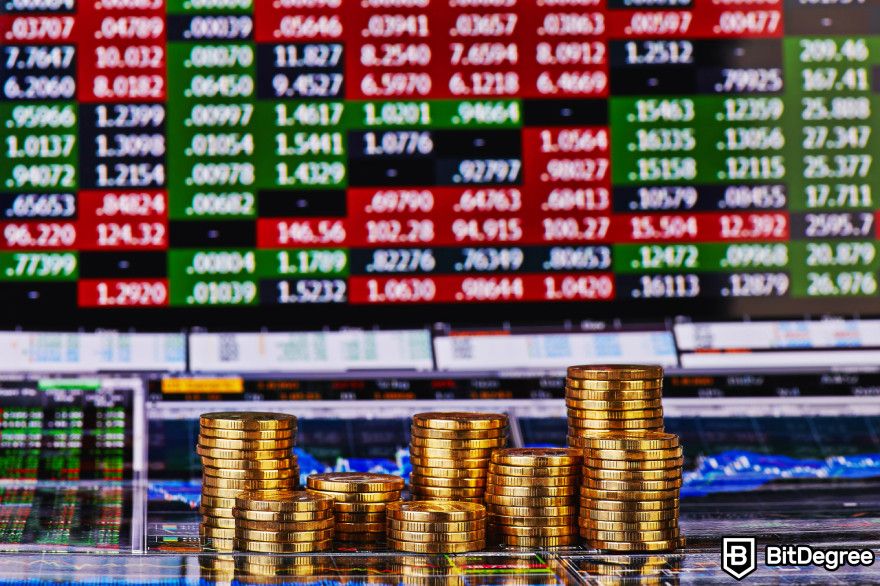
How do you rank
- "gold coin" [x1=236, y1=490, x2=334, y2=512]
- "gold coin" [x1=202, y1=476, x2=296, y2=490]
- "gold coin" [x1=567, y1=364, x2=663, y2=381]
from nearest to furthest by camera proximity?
"gold coin" [x1=236, y1=490, x2=334, y2=512] < "gold coin" [x1=202, y1=476, x2=296, y2=490] < "gold coin" [x1=567, y1=364, x2=663, y2=381]

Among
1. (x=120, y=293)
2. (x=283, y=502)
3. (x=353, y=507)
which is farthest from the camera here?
(x=120, y=293)

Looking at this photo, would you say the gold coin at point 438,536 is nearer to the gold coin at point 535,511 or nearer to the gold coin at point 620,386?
the gold coin at point 535,511

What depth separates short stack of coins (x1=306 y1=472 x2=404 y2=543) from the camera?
4727mm

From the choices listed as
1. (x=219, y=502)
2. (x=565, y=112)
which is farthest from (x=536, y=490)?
(x=565, y=112)

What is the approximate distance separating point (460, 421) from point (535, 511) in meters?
0.51

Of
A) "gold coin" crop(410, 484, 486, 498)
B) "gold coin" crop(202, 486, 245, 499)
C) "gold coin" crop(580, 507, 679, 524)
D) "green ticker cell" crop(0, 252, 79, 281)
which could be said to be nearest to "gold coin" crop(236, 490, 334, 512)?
"gold coin" crop(202, 486, 245, 499)

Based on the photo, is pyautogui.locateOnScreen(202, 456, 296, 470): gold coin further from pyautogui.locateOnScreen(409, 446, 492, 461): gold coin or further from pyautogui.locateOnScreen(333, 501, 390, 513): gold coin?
pyautogui.locateOnScreen(409, 446, 492, 461): gold coin

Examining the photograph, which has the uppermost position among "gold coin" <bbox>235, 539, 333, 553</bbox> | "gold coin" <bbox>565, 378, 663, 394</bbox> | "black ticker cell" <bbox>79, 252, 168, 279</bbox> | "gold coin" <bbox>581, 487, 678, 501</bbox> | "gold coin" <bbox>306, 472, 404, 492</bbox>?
"black ticker cell" <bbox>79, 252, 168, 279</bbox>

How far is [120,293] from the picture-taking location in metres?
7.08

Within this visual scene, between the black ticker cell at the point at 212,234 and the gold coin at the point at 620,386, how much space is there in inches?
106

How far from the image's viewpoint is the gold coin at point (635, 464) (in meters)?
4.51

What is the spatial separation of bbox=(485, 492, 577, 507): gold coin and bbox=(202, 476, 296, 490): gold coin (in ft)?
2.85

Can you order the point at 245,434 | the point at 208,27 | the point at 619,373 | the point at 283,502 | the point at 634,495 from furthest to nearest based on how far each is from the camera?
1. the point at 208,27
2. the point at 619,373
3. the point at 245,434
4. the point at 634,495
5. the point at 283,502

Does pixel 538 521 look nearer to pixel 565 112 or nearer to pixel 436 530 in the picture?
pixel 436 530
